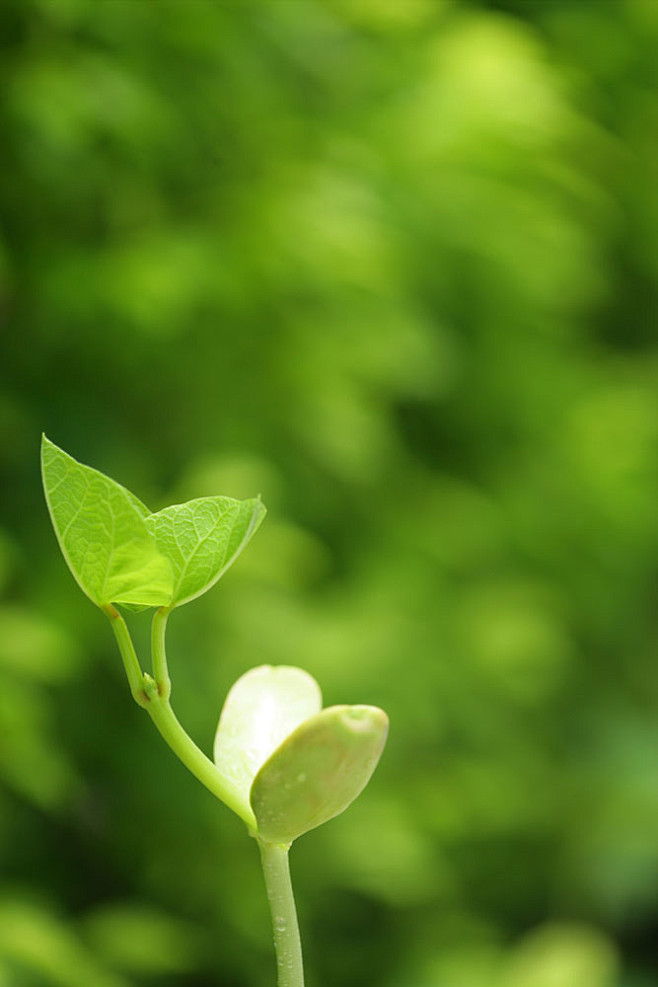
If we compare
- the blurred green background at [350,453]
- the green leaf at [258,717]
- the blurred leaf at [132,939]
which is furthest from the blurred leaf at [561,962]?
the green leaf at [258,717]

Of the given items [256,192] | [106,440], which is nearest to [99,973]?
[106,440]

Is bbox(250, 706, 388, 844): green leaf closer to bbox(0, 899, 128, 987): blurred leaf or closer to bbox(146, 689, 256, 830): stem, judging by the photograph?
bbox(146, 689, 256, 830): stem

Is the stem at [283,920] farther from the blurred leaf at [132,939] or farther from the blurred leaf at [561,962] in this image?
the blurred leaf at [561,962]

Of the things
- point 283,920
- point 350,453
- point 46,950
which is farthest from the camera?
point 350,453

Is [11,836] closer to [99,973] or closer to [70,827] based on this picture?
[70,827]

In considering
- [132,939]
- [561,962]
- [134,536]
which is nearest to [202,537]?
[134,536]

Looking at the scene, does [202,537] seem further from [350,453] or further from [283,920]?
[350,453]
